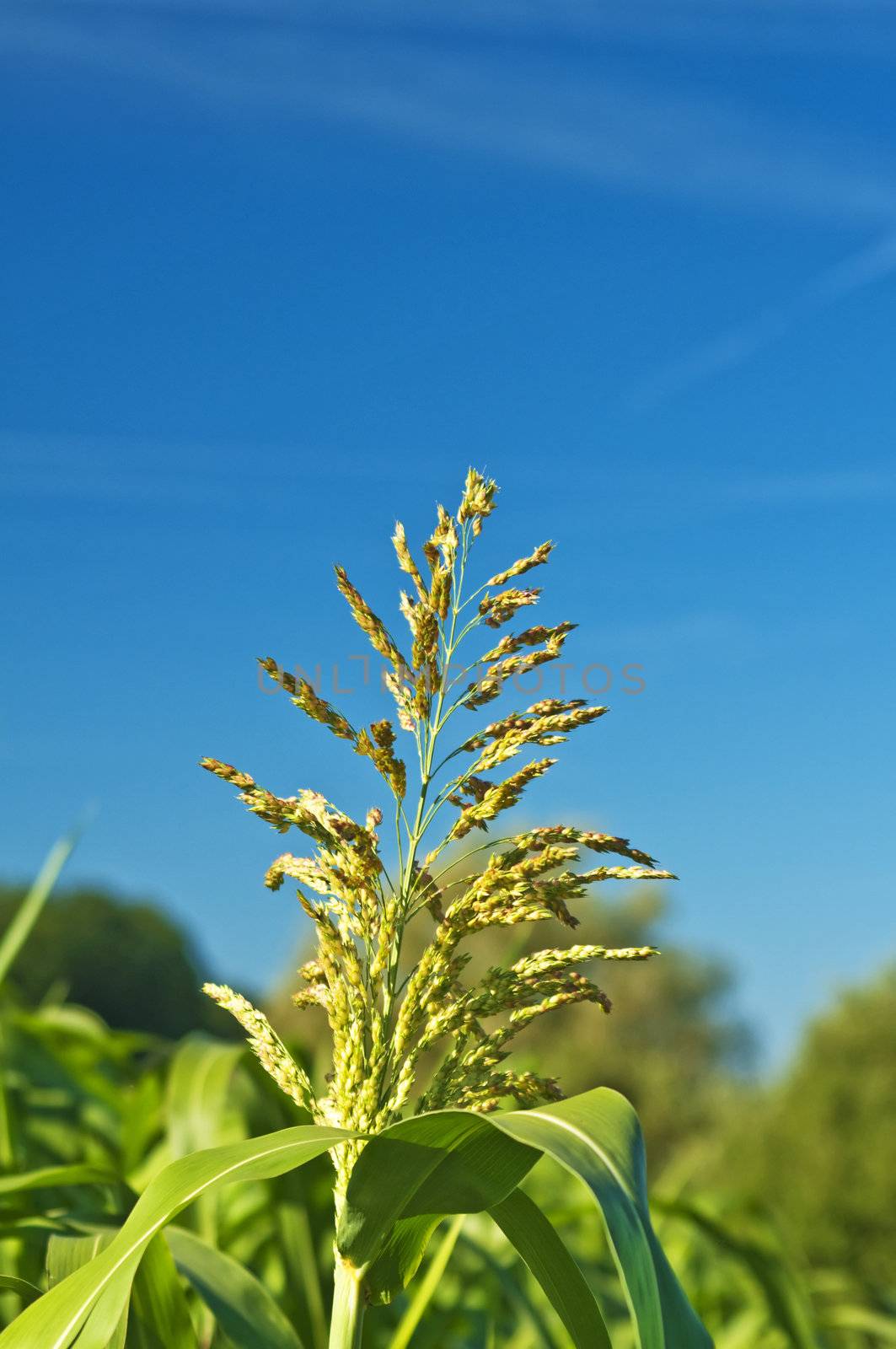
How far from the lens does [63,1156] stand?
10.5ft

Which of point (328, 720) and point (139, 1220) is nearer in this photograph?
point (139, 1220)

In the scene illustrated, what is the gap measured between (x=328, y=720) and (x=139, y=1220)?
52 cm

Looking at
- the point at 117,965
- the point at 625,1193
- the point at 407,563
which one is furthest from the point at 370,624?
the point at 117,965

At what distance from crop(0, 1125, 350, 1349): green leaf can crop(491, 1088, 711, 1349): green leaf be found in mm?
204

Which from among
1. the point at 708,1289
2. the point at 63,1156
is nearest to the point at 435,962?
the point at 63,1156

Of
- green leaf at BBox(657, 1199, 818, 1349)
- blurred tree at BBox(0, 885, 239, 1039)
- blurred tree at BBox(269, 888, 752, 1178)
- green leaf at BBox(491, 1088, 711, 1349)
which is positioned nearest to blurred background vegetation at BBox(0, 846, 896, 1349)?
green leaf at BBox(657, 1199, 818, 1349)

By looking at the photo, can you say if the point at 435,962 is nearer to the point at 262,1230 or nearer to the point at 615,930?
the point at 262,1230

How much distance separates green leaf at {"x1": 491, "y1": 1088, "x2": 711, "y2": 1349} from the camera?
860 mm

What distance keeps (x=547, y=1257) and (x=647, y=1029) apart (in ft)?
140

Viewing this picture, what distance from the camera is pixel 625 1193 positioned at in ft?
3.03

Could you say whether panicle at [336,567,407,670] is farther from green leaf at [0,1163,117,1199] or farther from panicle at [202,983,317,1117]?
green leaf at [0,1163,117,1199]

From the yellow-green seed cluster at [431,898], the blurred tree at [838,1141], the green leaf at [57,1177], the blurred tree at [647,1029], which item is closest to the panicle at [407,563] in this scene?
the yellow-green seed cluster at [431,898]

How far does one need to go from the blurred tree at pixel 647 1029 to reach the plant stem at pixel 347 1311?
25.9 metres

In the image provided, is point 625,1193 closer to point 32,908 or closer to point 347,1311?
point 347,1311
